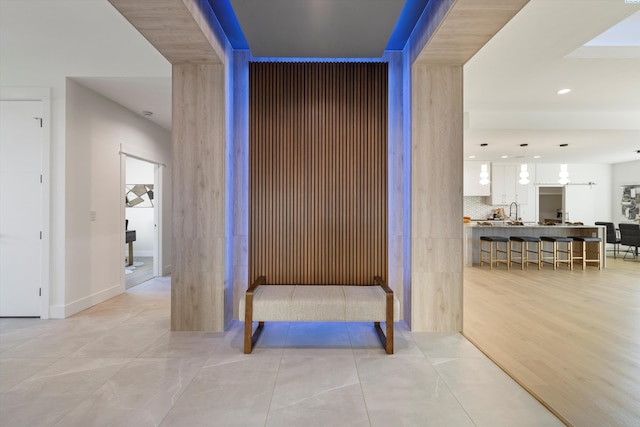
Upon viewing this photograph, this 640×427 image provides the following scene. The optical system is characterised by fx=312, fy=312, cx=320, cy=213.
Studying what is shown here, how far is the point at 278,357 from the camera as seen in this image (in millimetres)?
2613

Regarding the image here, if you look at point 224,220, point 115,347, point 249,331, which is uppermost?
point 224,220

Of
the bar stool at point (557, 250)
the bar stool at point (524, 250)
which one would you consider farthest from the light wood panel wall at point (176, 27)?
the bar stool at point (557, 250)

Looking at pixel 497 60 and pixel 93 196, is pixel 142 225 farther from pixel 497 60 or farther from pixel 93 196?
pixel 497 60

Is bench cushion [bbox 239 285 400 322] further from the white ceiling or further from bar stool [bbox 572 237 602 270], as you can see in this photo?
bar stool [bbox 572 237 602 270]

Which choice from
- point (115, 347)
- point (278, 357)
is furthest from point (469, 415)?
point (115, 347)

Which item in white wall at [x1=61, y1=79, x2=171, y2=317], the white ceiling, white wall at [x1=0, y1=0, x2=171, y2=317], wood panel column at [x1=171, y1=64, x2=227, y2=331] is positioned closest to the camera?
white wall at [x1=0, y1=0, x2=171, y2=317]

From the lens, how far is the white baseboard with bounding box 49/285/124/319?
3637 mm

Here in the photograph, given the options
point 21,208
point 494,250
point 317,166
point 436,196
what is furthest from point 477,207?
point 21,208

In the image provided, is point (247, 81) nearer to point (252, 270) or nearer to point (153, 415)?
point (252, 270)

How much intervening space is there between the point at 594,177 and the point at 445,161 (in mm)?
10997

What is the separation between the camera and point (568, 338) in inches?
119

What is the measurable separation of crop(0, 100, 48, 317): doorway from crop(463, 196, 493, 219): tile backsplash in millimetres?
10741

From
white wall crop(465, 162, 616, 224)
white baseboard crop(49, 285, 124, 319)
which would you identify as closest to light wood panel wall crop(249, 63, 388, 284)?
white baseboard crop(49, 285, 124, 319)

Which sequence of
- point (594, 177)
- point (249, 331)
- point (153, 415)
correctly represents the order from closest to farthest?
point (153, 415) → point (249, 331) → point (594, 177)
